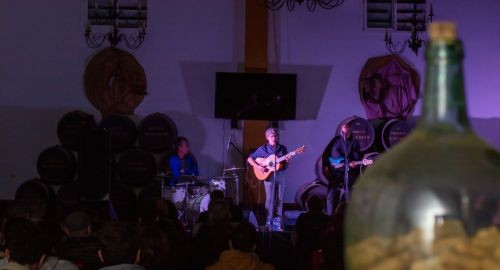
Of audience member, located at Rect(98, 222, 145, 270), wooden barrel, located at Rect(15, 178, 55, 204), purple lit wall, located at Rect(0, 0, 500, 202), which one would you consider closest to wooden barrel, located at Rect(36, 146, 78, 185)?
wooden barrel, located at Rect(15, 178, 55, 204)

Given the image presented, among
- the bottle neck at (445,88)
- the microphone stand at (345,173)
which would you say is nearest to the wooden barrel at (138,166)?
the microphone stand at (345,173)

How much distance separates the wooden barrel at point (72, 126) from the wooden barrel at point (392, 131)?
430cm

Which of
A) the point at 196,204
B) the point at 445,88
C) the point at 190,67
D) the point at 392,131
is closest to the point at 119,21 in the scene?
the point at 190,67

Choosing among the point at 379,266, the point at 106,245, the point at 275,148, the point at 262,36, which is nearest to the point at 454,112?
the point at 379,266

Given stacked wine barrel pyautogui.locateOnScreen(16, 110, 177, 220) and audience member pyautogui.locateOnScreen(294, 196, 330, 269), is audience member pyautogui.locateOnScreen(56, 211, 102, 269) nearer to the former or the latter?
audience member pyautogui.locateOnScreen(294, 196, 330, 269)

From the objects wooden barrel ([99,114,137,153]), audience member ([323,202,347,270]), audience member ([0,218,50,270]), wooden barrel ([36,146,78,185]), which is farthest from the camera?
wooden barrel ([99,114,137,153])

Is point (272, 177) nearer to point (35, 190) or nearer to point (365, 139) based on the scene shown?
point (365, 139)

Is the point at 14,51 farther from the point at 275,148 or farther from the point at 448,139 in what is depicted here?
the point at 448,139

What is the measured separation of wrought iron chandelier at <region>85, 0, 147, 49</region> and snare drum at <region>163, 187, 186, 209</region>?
2.83m

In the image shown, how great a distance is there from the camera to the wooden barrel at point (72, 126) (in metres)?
10.7

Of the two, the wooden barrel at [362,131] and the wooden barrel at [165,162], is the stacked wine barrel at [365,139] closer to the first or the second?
the wooden barrel at [362,131]

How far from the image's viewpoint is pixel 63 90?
11.2 m

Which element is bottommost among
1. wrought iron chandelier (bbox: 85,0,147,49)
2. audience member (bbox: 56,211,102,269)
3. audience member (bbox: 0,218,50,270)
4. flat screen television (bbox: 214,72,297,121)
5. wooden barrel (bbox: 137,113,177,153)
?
audience member (bbox: 56,211,102,269)

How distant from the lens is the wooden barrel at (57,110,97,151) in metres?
10.7
